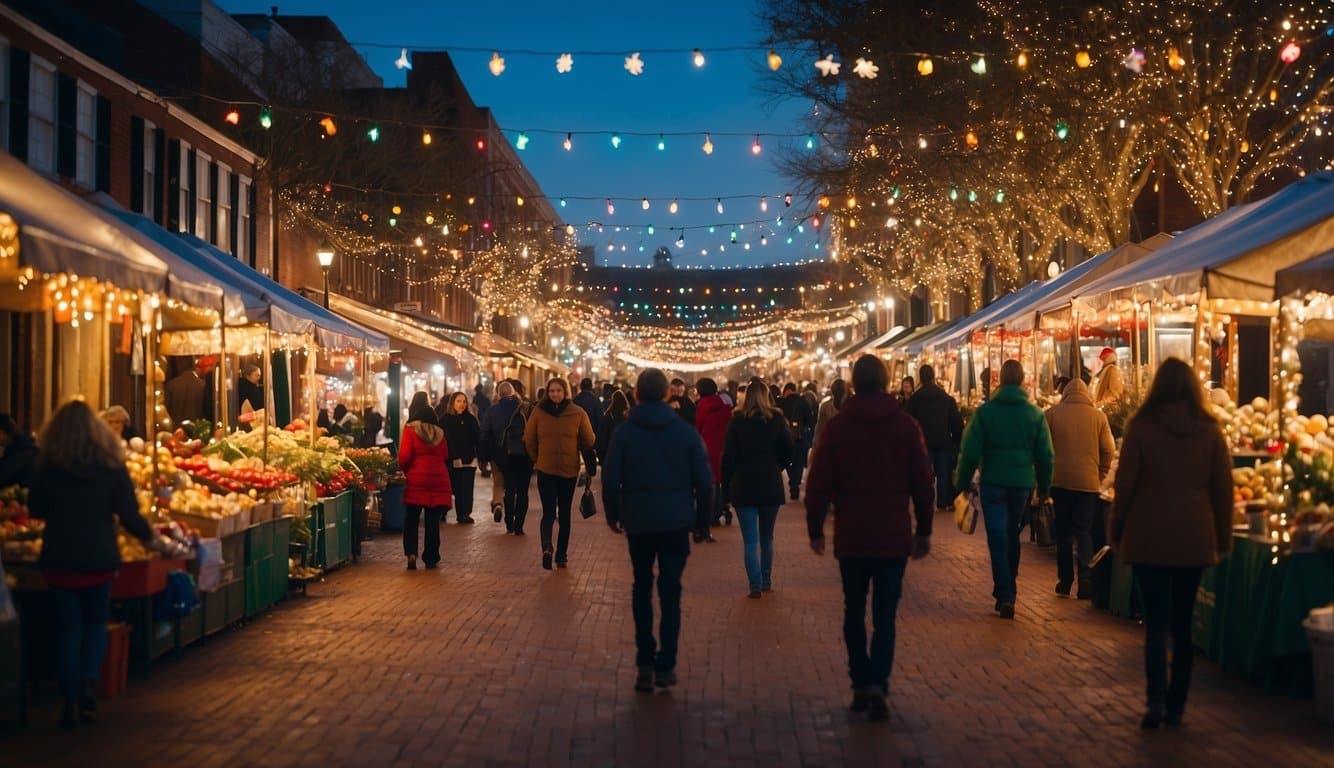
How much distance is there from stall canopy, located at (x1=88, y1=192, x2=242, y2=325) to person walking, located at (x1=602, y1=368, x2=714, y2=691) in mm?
3980

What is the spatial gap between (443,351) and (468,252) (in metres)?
23.8

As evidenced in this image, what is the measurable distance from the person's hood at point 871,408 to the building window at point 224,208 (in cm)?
2302

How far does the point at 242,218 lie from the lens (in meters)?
31.6

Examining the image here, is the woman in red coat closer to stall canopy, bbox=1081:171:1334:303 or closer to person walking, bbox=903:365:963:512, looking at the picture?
stall canopy, bbox=1081:171:1334:303

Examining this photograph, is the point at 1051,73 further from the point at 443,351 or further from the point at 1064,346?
the point at 443,351

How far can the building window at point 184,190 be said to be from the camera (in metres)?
27.3

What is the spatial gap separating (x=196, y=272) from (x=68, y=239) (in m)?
3.37

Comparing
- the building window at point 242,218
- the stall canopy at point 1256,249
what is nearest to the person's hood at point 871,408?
the stall canopy at point 1256,249

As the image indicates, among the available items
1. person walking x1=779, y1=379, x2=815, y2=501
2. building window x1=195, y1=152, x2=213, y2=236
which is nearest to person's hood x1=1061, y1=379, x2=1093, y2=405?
person walking x1=779, y1=379, x2=815, y2=501

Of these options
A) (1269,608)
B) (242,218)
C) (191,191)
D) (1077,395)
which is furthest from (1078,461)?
(242,218)

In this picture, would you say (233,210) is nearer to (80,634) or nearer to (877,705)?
(80,634)

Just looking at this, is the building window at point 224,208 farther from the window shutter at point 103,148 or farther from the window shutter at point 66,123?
the window shutter at point 66,123

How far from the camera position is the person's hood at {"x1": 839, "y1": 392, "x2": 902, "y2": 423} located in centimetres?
862

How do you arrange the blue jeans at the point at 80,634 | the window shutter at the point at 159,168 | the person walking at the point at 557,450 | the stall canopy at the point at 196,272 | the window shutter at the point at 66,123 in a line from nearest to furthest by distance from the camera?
the blue jeans at the point at 80,634 → the stall canopy at the point at 196,272 → the person walking at the point at 557,450 → the window shutter at the point at 66,123 → the window shutter at the point at 159,168
